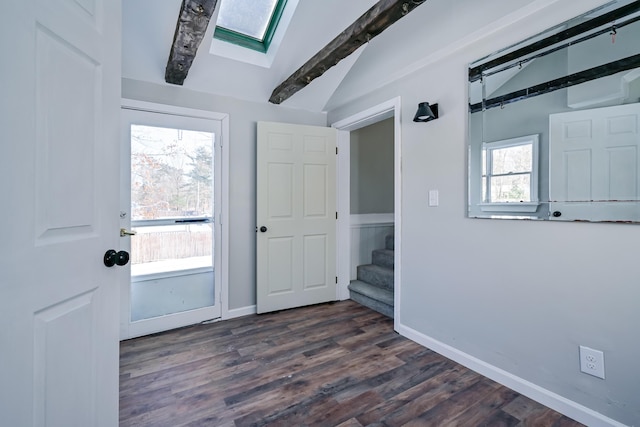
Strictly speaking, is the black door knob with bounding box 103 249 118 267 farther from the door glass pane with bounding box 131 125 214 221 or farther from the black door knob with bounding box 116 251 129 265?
the door glass pane with bounding box 131 125 214 221

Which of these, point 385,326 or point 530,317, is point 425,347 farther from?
point 530,317

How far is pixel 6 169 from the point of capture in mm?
762

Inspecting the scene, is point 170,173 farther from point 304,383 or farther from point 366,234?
point 366,234

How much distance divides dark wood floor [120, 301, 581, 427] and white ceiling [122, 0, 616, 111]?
2285 millimetres

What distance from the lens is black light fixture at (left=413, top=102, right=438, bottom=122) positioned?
2.22 metres

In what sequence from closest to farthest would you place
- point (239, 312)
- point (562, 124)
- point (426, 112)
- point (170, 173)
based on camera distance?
1. point (562, 124)
2. point (426, 112)
3. point (170, 173)
4. point (239, 312)

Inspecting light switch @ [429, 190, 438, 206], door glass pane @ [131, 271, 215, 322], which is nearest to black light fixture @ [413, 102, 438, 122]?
light switch @ [429, 190, 438, 206]

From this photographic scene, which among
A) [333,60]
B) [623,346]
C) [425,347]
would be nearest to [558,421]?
[623,346]

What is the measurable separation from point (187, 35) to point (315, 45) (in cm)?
102

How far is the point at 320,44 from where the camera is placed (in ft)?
8.20

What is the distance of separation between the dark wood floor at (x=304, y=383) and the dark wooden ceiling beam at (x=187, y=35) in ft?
7.38

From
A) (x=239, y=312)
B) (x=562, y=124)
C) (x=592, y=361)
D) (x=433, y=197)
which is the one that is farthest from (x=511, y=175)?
(x=239, y=312)

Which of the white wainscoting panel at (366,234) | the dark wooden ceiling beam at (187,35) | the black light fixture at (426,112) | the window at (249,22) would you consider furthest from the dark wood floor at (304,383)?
the window at (249,22)

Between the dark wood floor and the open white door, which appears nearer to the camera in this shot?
the open white door
